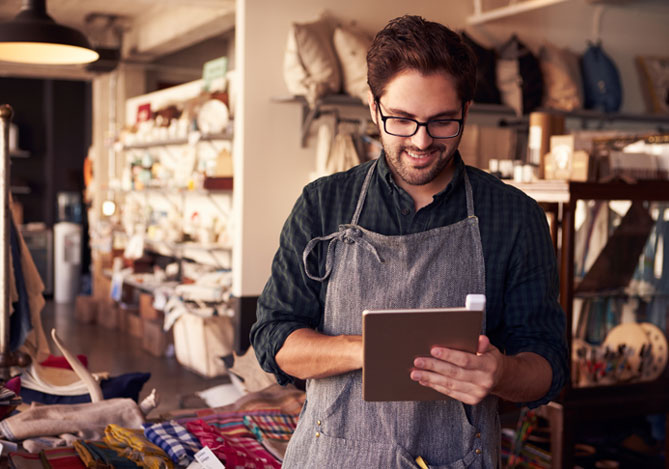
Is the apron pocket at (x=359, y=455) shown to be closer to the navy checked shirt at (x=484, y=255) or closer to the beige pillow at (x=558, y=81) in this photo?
the navy checked shirt at (x=484, y=255)

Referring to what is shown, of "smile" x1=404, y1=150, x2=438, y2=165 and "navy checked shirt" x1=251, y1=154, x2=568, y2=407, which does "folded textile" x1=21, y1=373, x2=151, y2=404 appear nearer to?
"navy checked shirt" x1=251, y1=154, x2=568, y2=407

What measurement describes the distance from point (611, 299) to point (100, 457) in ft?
7.53

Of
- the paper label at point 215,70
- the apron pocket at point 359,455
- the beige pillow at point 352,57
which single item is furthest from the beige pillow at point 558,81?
the apron pocket at point 359,455

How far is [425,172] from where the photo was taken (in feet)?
5.27

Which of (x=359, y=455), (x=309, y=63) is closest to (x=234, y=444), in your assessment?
(x=359, y=455)

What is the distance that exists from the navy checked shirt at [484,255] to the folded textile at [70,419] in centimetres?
127

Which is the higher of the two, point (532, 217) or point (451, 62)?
point (451, 62)

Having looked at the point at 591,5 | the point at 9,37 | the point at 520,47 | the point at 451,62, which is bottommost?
the point at 451,62

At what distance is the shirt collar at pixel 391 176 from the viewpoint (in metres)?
1.69

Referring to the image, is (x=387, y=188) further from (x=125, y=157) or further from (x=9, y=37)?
(x=125, y=157)

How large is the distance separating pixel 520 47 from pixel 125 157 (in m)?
6.00

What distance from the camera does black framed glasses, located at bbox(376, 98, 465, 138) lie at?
1562 millimetres

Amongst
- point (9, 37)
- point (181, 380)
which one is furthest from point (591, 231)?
point (181, 380)

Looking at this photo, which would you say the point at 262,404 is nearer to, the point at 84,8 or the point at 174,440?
the point at 174,440
